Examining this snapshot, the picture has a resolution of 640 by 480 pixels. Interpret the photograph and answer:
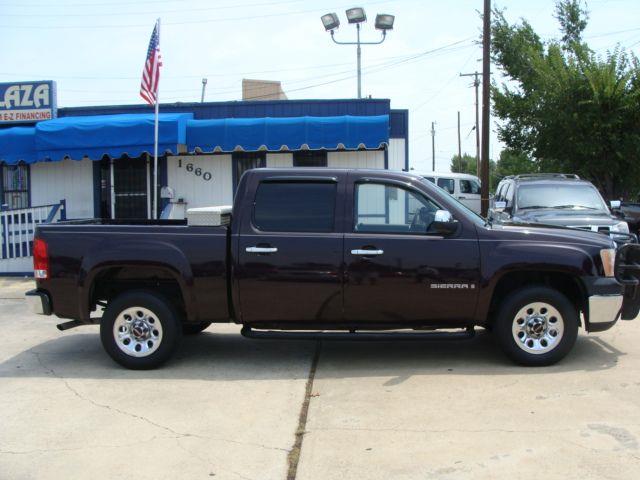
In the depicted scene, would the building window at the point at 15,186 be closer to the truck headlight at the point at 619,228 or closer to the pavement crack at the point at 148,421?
the pavement crack at the point at 148,421

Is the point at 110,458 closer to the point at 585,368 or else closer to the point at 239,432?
the point at 239,432

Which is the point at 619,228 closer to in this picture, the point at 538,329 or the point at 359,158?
the point at 538,329

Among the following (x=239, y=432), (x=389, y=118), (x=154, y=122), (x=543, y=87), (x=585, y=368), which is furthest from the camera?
(x=543, y=87)

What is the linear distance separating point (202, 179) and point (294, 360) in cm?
935

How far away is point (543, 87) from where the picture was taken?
20.1 m

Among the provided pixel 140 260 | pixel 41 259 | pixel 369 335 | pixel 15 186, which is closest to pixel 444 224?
pixel 369 335

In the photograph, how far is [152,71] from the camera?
531 inches

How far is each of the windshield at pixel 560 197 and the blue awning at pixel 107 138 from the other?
23.9 ft

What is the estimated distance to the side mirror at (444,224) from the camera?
5.93 meters

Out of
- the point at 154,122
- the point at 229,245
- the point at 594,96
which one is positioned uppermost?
the point at 594,96

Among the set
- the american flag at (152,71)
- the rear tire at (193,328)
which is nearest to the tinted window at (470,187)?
the american flag at (152,71)

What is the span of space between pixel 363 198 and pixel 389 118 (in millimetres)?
8791

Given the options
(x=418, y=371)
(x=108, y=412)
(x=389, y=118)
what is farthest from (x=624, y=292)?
(x=389, y=118)

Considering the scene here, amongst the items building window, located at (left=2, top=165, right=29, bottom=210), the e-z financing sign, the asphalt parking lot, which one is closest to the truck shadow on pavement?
the asphalt parking lot
